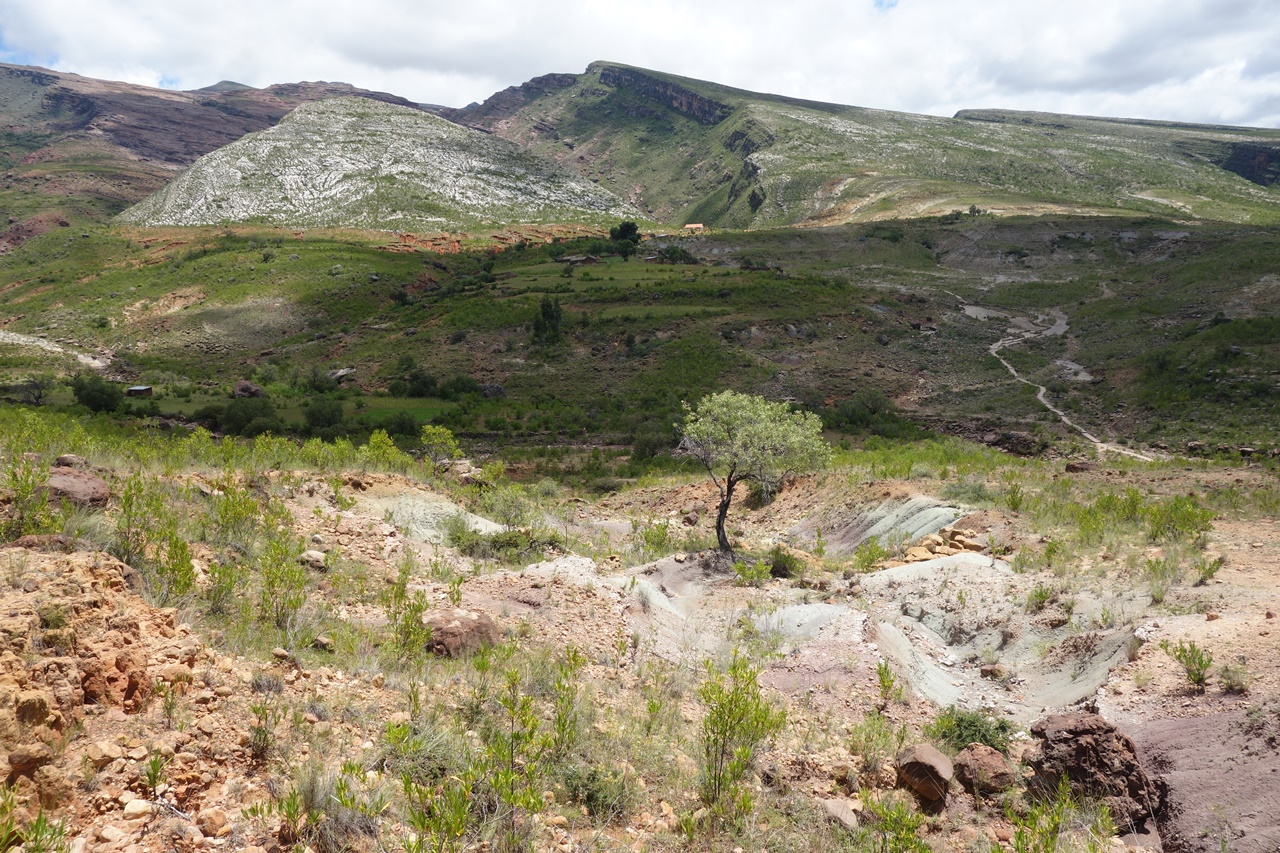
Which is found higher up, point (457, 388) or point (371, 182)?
point (371, 182)

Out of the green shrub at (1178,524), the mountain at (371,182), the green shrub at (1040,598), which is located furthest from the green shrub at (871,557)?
the mountain at (371,182)

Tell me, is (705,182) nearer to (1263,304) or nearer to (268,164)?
(268,164)

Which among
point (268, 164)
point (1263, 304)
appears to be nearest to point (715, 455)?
point (1263, 304)

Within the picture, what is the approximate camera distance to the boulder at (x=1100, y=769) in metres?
4.88

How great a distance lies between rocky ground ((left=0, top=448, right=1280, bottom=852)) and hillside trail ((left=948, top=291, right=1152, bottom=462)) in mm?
15011

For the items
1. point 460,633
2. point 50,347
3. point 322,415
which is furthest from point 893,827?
point 50,347

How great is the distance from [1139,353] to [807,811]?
3692cm

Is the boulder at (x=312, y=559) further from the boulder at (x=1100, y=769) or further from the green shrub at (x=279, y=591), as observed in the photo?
the boulder at (x=1100, y=769)

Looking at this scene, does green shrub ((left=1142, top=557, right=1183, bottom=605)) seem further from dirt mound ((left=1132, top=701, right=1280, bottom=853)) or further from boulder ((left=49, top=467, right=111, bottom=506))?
boulder ((left=49, top=467, right=111, bottom=506))

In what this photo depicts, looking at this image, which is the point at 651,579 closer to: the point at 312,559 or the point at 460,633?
the point at 460,633

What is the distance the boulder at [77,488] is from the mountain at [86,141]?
113301 millimetres

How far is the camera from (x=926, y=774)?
17.3ft

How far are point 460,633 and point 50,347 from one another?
56567 mm

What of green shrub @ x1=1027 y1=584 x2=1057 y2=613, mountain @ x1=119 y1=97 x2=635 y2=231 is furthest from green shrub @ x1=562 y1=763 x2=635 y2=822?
mountain @ x1=119 y1=97 x2=635 y2=231
